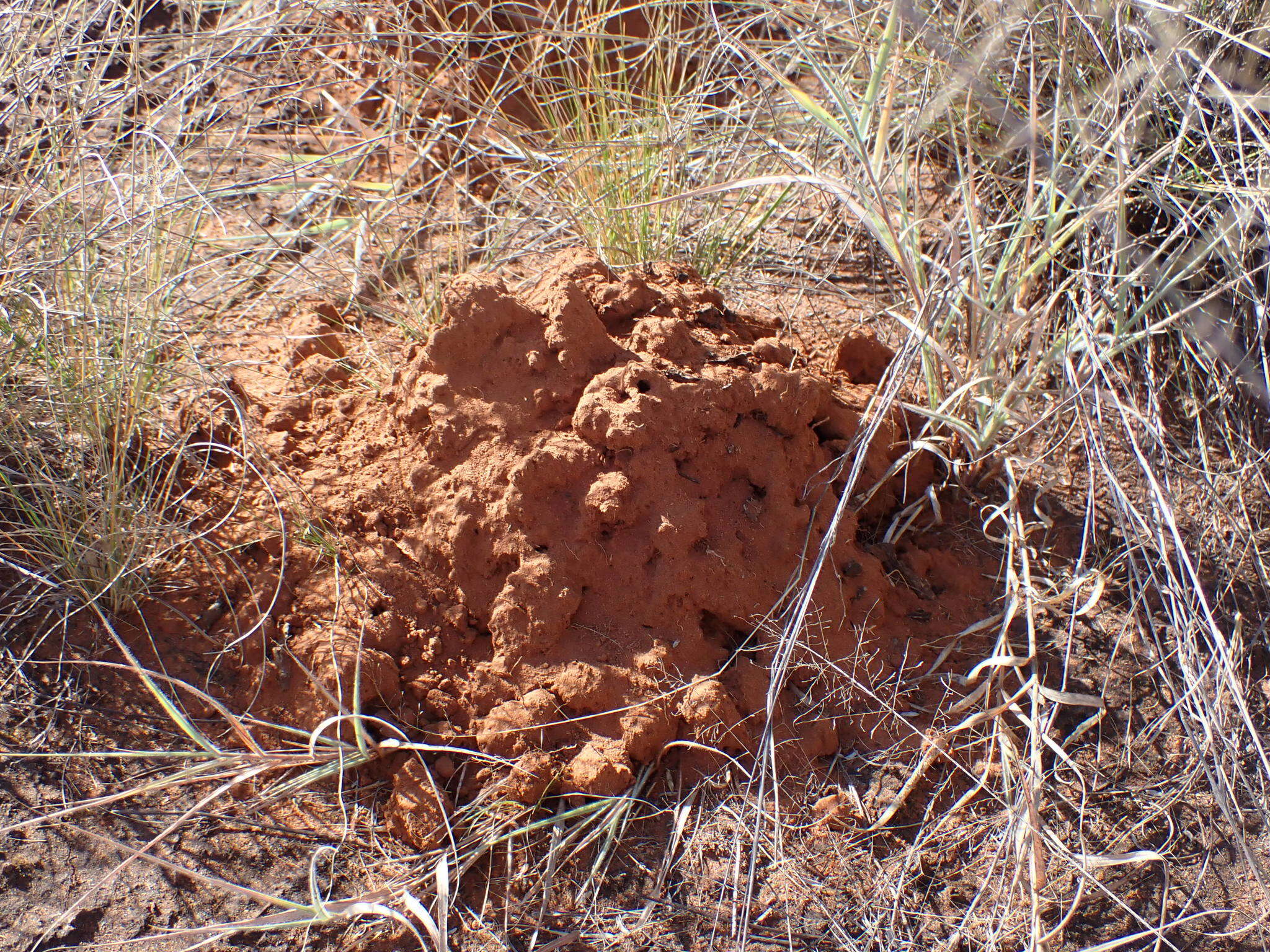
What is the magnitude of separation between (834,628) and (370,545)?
0.80 meters

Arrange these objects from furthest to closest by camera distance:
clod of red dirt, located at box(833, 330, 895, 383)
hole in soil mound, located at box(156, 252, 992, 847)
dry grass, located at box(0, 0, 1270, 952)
→ clod of red dirt, located at box(833, 330, 895, 383)
hole in soil mound, located at box(156, 252, 992, 847)
dry grass, located at box(0, 0, 1270, 952)

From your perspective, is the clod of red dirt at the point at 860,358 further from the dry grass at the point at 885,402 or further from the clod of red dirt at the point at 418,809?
the clod of red dirt at the point at 418,809

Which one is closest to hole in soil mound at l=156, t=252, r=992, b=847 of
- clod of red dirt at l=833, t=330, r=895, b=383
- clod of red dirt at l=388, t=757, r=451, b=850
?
clod of red dirt at l=388, t=757, r=451, b=850

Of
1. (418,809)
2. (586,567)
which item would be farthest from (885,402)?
(418,809)

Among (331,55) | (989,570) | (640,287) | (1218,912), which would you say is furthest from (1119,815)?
(331,55)

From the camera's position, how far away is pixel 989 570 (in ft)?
6.13

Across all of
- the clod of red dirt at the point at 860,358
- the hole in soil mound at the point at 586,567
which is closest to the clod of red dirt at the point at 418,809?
the hole in soil mound at the point at 586,567

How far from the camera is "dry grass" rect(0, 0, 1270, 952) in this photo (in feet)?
4.99

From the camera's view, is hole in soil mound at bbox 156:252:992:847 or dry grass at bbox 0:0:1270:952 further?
hole in soil mound at bbox 156:252:992:847

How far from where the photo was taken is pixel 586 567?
1.70 meters

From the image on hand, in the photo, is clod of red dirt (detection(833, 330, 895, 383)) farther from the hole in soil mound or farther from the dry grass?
the hole in soil mound

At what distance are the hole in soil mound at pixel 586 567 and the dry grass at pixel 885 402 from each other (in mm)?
72

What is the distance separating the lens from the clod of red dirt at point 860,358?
2025 mm

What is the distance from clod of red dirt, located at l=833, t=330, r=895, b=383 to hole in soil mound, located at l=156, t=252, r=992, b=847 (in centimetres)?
21
